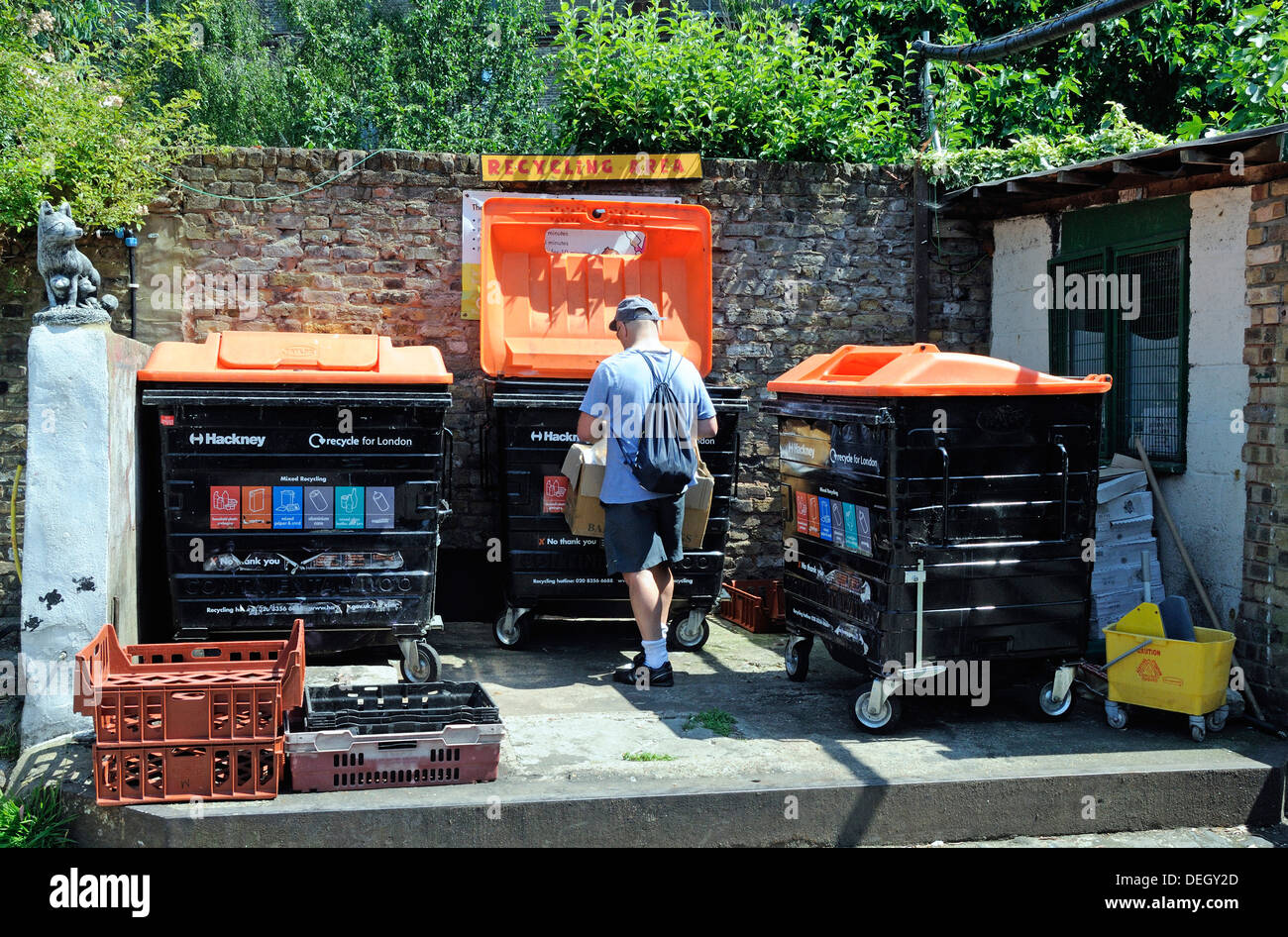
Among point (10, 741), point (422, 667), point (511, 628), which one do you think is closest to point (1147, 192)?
point (511, 628)

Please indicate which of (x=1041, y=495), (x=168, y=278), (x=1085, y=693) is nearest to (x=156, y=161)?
(x=168, y=278)

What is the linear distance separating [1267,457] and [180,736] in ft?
15.4

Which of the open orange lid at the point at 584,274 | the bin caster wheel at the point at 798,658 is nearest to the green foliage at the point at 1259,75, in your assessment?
the open orange lid at the point at 584,274

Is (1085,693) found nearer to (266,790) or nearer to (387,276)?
(266,790)

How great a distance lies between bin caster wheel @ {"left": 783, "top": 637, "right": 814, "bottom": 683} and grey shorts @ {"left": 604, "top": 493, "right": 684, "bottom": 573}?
800 mm

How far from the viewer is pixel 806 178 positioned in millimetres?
7449

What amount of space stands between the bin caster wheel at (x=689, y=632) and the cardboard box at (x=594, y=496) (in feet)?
1.63

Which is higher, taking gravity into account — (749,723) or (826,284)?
(826,284)

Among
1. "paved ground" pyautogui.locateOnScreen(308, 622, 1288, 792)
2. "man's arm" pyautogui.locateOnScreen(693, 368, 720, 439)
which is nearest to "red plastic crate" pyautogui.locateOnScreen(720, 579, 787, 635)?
"paved ground" pyautogui.locateOnScreen(308, 622, 1288, 792)

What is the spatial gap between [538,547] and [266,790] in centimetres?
234

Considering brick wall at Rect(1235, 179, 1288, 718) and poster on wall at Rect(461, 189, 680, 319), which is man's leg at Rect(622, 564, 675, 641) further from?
brick wall at Rect(1235, 179, 1288, 718)

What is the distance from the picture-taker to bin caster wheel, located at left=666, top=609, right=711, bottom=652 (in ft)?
21.1

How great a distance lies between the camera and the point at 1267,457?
17.3 feet

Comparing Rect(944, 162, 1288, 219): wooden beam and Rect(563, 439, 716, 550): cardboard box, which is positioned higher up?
Rect(944, 162, 1288, 219): wooden beam
